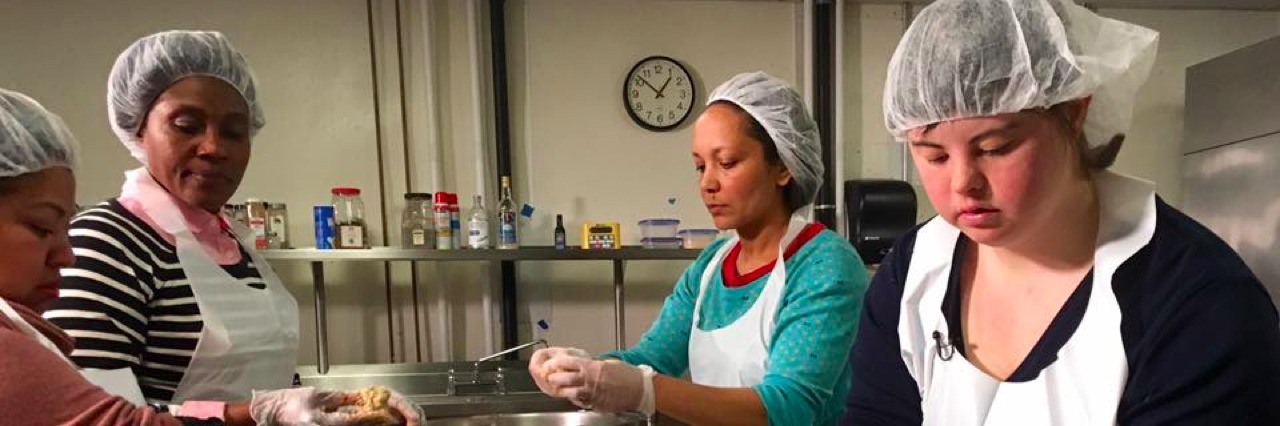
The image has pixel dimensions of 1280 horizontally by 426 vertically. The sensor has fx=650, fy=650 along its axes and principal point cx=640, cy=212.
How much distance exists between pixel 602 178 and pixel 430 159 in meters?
0.63

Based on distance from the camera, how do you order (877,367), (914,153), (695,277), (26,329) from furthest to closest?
(695,277) < (877,367) < (914,153) < (26,329)

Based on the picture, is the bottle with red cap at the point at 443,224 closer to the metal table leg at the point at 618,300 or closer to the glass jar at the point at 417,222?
the glass jar at the point at 417,222

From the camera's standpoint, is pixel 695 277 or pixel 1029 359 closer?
pixel 1029 359

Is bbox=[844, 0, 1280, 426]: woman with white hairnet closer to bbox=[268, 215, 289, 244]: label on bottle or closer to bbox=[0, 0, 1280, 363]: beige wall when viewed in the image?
bbox=[0, 0, 1280, 363]: beige wall

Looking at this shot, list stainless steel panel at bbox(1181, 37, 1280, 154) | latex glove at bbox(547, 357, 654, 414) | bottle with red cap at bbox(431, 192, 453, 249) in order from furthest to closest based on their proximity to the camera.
Answer: bottle with red cap at bbox(431, 192, 453, 249) < stainless steel panel at bbox(1181, 37, 1280, 154) < latex glove at bbox(547, 357, 654, 414)

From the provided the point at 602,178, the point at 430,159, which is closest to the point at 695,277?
the point at 602,178

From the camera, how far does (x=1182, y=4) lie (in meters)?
2.54

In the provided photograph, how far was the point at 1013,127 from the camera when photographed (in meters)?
0.64

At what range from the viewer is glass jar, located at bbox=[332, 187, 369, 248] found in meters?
2.11

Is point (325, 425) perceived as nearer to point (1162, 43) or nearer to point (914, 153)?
point (914, 153)

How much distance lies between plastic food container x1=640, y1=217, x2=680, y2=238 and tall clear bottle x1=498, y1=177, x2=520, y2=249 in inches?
18.6

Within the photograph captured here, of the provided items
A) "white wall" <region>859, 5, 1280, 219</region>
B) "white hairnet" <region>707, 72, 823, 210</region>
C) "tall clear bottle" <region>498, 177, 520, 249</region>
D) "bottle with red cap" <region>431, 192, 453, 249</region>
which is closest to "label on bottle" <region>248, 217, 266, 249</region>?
"bottle with red cap" <region>431, 192, 453, 249</region>

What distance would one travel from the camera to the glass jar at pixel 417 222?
2.19 meters


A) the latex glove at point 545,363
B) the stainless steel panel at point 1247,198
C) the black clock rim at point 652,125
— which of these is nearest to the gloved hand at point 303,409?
the latex glove at point 545,363
